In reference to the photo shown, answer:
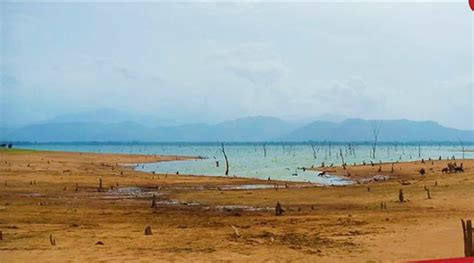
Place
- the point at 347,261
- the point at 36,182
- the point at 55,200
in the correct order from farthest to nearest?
the point at 36,182
the point at 55,200
the point at 347,261

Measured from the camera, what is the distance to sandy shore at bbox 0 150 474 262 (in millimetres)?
10672

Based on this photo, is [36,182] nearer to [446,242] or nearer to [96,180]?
[96,180]

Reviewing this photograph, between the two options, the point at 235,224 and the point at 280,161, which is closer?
the point at 235,224

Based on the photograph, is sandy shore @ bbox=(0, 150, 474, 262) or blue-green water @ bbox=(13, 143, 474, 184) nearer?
sandy shore @ bbox=(0, 150, 474, 262)

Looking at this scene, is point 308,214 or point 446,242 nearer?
point 446,242

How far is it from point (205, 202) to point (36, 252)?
11.1 m

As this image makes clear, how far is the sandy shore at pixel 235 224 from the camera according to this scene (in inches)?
420

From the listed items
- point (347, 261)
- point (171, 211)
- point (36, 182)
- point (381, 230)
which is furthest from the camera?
point (36, 182)

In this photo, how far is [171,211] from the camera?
1844 centimetres

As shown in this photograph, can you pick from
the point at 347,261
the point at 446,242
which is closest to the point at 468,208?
the point at 446,242

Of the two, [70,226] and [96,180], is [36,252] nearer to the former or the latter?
[70,226]

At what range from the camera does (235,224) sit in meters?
14.8

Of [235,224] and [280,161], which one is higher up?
→ [280,161]

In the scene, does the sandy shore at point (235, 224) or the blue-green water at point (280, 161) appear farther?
the blue-green water at point (280, 161)
